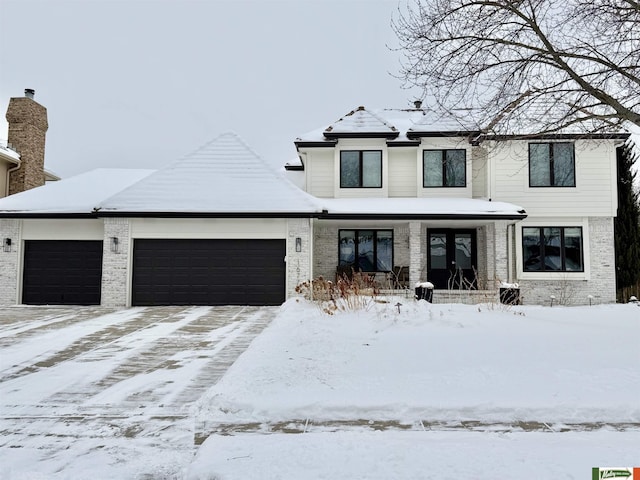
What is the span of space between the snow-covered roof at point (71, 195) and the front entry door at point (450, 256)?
12.2 metres

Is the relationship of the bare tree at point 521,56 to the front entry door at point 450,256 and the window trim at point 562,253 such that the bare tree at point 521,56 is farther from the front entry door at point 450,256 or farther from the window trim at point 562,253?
the front entry door at point 450,256

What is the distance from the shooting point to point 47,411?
14.2 ft

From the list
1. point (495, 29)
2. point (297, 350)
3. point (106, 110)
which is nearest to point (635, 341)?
point (297, 350)

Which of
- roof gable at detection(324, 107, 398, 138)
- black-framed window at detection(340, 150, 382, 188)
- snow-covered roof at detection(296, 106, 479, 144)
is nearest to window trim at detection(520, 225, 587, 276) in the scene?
snow-covered roof at detection(296, 106, 479, 144)

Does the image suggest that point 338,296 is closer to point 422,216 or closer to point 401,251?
point 422,216

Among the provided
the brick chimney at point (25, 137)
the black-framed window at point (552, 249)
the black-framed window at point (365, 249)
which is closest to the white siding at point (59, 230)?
the brick chimney at point (25, 137)

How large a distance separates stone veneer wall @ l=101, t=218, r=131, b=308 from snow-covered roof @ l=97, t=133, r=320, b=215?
0.66 m

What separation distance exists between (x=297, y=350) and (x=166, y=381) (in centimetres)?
198

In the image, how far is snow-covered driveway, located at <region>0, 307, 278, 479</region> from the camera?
3283 millimetres

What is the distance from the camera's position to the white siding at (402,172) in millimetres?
15789

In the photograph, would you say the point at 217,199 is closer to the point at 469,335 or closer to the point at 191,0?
the point at 469,335

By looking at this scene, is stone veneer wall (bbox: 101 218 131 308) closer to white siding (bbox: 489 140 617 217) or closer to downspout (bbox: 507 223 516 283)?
white siding (bbox: 489 140 617 217)

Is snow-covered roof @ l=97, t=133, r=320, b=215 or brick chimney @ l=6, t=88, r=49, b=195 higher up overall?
brick chimney @ l=6, t=88, r=49, b=195

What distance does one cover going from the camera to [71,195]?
1464cm
